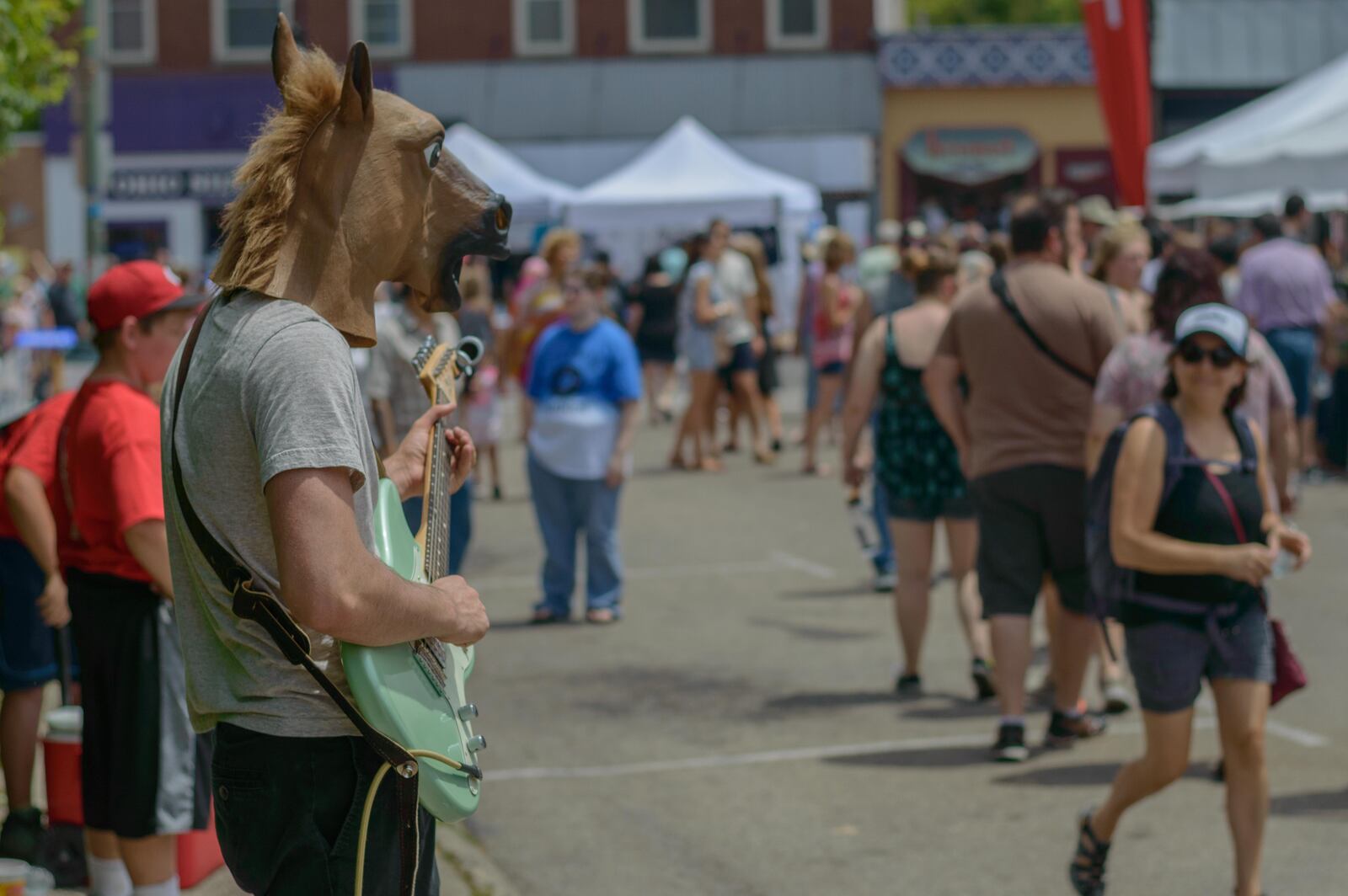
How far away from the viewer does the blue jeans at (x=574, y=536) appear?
32.8 feet

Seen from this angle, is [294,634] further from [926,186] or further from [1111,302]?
[926,186]

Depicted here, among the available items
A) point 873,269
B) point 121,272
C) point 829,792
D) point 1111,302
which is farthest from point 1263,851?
point 873,269

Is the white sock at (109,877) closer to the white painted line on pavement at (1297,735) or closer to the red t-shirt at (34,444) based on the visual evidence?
the red t-shirt at (34,444)

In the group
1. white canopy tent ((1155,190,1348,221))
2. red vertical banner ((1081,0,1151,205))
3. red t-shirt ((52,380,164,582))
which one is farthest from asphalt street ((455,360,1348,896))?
white canopy tent ((1155,190,1348,221))

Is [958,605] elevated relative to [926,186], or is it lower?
lower

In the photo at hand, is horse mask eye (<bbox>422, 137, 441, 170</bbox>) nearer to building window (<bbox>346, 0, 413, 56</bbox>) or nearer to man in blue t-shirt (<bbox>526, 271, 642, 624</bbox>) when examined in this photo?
man in blue t-shirt (<bbox>526, 271, 642, 624</bbox>)

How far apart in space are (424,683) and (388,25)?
3487 centimetres

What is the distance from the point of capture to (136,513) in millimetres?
4480

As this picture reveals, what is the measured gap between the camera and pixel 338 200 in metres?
2.86

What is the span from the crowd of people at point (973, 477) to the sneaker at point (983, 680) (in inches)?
0.4

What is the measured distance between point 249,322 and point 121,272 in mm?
2184

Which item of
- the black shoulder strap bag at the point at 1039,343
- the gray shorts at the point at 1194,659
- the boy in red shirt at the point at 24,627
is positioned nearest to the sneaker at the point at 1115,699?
the black shoulder strap bag at the point at 1039,343

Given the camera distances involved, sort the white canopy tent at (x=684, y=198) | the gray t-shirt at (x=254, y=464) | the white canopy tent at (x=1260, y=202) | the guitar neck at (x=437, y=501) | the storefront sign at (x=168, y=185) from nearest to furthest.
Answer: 1. the gray t-shirt at (x=254, y=464)
2. the guitar neck at (x=437, y=501)
3. the white canopy tent at (x=1260, y=202)
4. the white canopy tent at (x=684, y=198)
5. the storefront sign at (x=168, y=185)

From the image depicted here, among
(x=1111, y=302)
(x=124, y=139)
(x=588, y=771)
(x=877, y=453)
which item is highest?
(x=124, y=139)
